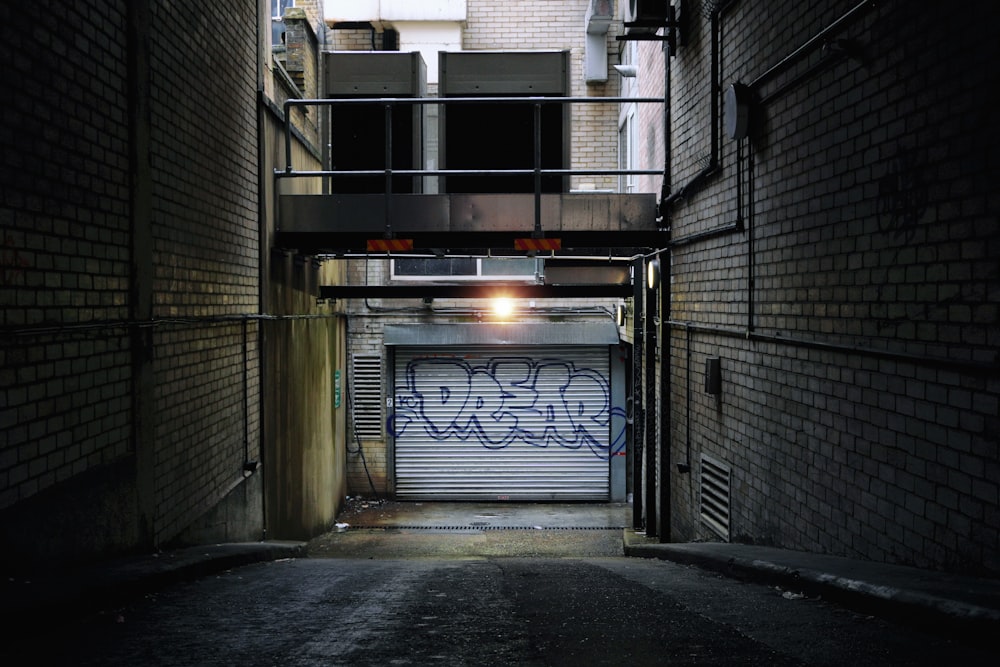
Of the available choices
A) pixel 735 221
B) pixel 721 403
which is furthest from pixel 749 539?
pixel 735 221

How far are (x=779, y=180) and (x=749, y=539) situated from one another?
2.55 meters

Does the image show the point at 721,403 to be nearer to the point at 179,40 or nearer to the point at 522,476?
the point at 179,40

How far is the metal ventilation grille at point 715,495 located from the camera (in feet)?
21.4

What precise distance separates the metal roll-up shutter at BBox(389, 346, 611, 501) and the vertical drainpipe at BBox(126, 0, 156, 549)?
8630mm

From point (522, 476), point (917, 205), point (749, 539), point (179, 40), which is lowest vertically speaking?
point (522, 476)

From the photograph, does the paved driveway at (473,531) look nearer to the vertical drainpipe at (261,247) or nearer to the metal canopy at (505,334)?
the vertical drainpipe at (261,247)

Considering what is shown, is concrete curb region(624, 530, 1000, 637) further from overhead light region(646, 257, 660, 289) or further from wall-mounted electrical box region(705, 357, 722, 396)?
overhead light region(646, 257, 660, 289)

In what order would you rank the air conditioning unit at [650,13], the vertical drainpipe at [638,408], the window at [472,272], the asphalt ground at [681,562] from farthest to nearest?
the window at [472,272] → the vertical drainpipe at [638,408] → the air conditioning unit at [650,13] → the asphalt ground at [681,562]

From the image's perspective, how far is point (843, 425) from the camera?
453 cm

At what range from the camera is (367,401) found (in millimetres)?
13977

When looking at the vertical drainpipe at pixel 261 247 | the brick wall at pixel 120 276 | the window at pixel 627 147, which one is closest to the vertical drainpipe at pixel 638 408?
the window at pixel 627 147

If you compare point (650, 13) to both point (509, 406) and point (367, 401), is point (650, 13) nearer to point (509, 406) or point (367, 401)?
point (509, 406)

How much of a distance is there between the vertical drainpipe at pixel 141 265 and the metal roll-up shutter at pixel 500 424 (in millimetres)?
8630

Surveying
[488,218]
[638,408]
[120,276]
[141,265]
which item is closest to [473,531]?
[638,408]
